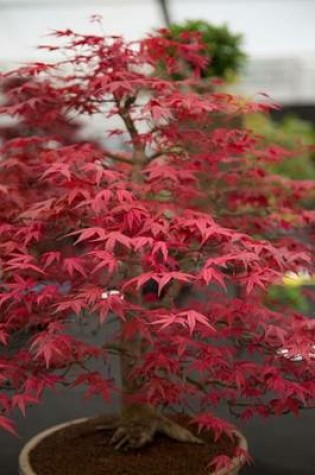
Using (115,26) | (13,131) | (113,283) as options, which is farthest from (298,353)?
(115,26)

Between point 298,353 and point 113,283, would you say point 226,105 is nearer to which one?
point 113,283

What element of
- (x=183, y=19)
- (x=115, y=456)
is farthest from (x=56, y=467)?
(x=183, y=19)

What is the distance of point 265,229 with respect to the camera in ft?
5.93

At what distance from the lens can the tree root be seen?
168 centimetres

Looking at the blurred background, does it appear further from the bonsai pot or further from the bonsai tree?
the bonsai pot

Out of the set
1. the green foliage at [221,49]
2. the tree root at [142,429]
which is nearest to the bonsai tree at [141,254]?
the tree root at [142,429]

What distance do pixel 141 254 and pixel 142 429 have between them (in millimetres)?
590

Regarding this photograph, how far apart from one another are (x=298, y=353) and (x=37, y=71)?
885 millimetres

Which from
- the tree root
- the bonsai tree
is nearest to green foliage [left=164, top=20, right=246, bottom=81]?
the bonsai tree

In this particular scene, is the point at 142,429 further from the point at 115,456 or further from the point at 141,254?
the point at 141,254

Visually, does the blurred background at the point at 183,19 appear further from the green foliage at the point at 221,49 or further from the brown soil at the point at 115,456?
the brown soil at the point at 115,456

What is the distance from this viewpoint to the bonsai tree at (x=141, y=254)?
126 centimetres

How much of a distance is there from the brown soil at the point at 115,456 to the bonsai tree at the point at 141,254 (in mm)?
46

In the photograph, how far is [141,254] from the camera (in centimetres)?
136
